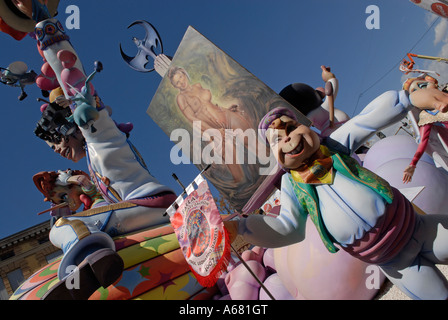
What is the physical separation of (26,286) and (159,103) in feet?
8.54

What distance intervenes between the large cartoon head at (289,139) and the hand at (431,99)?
57 centimetres

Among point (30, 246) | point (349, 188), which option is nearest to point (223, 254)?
point (349, 188)

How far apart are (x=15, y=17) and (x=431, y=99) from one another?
4.78 meters

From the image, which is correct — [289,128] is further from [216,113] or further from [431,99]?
[216,113]

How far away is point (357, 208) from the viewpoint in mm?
1726

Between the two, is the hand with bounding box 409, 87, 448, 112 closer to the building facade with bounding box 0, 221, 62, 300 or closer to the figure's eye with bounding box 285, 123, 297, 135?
the figure's eye with bounding box 285, 123, 297, 135

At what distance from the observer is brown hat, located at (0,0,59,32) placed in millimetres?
4137

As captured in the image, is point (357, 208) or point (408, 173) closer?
point (357, 208)

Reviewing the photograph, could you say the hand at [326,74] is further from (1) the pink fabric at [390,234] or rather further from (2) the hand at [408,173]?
(1) the pink fabric at [390,234]

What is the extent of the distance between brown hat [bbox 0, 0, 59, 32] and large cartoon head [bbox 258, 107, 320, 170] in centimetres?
387

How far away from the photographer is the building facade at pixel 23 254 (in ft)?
50.2

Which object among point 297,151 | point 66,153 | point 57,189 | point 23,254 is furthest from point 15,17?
point 23,254
